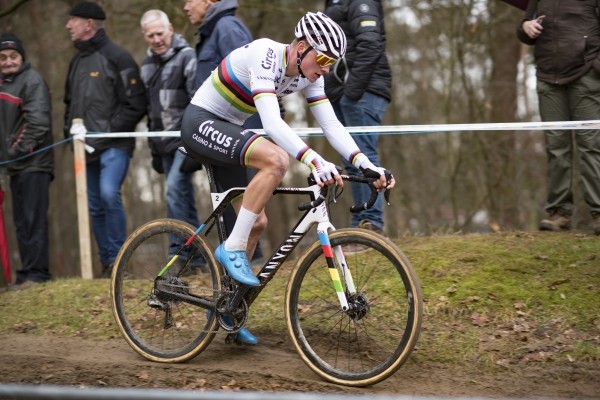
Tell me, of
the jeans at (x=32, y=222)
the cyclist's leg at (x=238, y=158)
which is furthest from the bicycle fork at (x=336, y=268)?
the jeans at (x=32, y=222)

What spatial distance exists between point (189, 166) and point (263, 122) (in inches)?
117

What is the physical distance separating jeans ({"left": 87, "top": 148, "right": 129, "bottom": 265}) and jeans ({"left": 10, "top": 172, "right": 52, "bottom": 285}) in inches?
19.4

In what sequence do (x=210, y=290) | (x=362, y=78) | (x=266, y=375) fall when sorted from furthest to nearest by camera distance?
(x=362, y=78), (x=210, y=290), (x=266, y=375)

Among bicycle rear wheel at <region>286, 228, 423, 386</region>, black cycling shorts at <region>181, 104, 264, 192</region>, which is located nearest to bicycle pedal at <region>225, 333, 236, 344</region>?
bicycle rear wheel at <region>286, 228, 423, 386</region>

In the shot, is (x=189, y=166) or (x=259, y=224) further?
(x=189, y=166)

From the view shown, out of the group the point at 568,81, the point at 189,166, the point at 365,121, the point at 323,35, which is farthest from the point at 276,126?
the point at 568,81

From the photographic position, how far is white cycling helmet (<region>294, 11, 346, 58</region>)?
219 inches

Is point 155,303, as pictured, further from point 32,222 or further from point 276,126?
point 32,222

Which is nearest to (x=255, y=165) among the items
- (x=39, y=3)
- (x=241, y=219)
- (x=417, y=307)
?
(x=241, y=219)

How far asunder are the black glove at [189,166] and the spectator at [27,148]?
1.62m

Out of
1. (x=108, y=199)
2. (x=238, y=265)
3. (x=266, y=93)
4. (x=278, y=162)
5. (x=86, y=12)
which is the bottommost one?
(x=238, y=265)

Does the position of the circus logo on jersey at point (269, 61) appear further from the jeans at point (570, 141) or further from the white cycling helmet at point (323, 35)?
the jeans at point (570, 141)

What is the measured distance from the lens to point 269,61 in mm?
5719

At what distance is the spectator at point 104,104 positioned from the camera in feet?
29.5
